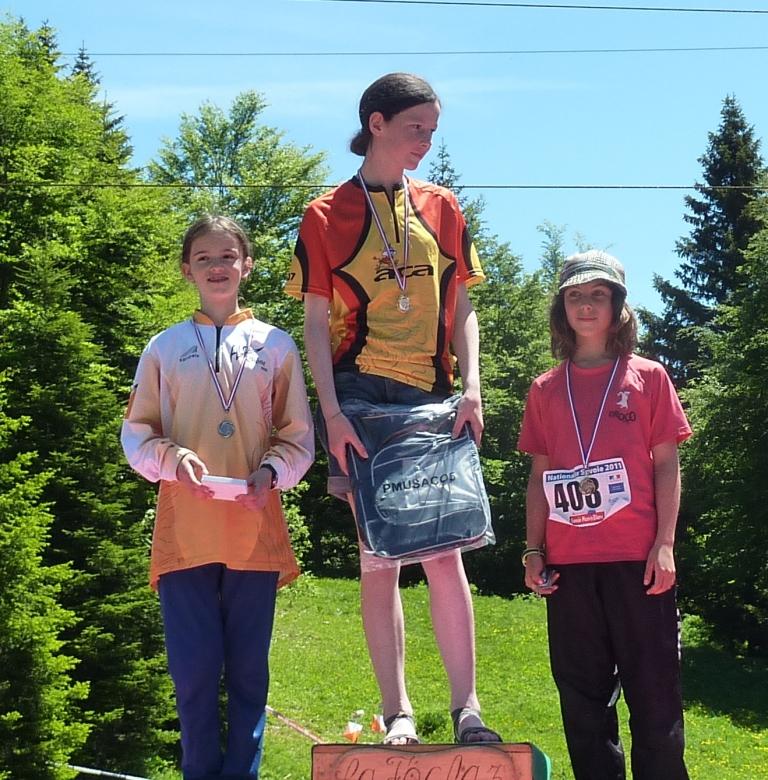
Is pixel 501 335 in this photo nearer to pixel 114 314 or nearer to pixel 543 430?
pixel 114 314

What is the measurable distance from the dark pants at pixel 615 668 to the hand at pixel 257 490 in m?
0.99

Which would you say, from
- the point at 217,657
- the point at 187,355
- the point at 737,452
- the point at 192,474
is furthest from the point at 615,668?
the point at 737,452

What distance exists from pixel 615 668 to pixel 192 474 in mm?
1491

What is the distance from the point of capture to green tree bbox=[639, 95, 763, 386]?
1451 inches

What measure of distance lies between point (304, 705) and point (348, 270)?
19194mm

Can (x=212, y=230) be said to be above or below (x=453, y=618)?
above

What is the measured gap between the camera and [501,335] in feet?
126

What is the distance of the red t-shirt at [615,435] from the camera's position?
366 cm

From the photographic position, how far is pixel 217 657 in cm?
346

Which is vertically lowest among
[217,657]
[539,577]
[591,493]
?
[217,657]

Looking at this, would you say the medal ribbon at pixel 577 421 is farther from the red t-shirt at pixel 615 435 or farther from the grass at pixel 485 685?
the grass at pixel 485 685

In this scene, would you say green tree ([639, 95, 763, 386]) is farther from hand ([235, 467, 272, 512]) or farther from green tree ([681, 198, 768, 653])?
hand ([235, 467, 272, 512])

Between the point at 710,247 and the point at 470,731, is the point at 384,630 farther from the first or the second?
the point at 710,247

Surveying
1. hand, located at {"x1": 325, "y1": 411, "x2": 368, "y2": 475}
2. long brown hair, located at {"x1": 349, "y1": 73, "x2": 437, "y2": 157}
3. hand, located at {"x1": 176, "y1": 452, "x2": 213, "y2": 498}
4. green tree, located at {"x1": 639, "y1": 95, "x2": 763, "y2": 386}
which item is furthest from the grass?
long brown hair, located at {"x1": 349, "y1": 73, "x2": 437, "y2": 157}
